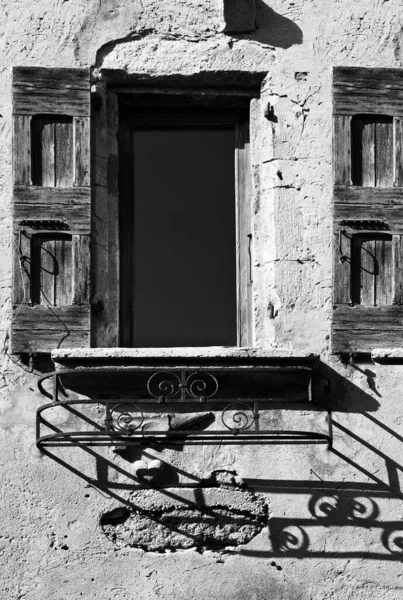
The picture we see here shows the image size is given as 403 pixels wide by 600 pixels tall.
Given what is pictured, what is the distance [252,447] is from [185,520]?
1.55ft

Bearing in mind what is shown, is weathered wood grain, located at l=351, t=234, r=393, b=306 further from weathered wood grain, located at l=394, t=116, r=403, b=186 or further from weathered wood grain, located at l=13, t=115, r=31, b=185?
weathered wood grain, located at l=13, t=115, r=31, b=185

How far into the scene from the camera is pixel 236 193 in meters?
7.59

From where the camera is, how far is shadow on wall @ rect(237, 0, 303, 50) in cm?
750

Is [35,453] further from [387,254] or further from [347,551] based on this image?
[387,254]

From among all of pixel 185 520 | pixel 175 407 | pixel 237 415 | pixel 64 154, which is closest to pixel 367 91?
pixel 64 154

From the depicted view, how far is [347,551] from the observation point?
6.89 m

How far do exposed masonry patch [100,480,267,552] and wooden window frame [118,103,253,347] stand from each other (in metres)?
0.86

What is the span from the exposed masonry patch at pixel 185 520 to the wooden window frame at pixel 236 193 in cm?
86

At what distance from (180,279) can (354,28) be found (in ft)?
5.18

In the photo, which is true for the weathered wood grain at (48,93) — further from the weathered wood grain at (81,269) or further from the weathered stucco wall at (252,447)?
the weathered wood grain at (81,269)

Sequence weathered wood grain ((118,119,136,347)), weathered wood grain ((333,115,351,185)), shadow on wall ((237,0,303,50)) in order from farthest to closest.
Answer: shadow on wall ((237,0,303,50)) → weathered wood grain ((118,119,136,347)) → weathered wood grain ((333,115,351,185))

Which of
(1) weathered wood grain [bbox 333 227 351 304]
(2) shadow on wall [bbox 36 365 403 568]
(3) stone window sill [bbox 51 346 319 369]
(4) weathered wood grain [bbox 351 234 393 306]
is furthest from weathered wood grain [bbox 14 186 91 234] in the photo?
(4) weathered wood grain [bbox 351 234 393 306]

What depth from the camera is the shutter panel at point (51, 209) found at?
7.10m

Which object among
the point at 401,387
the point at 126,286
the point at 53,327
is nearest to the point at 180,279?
the point at 126,286
